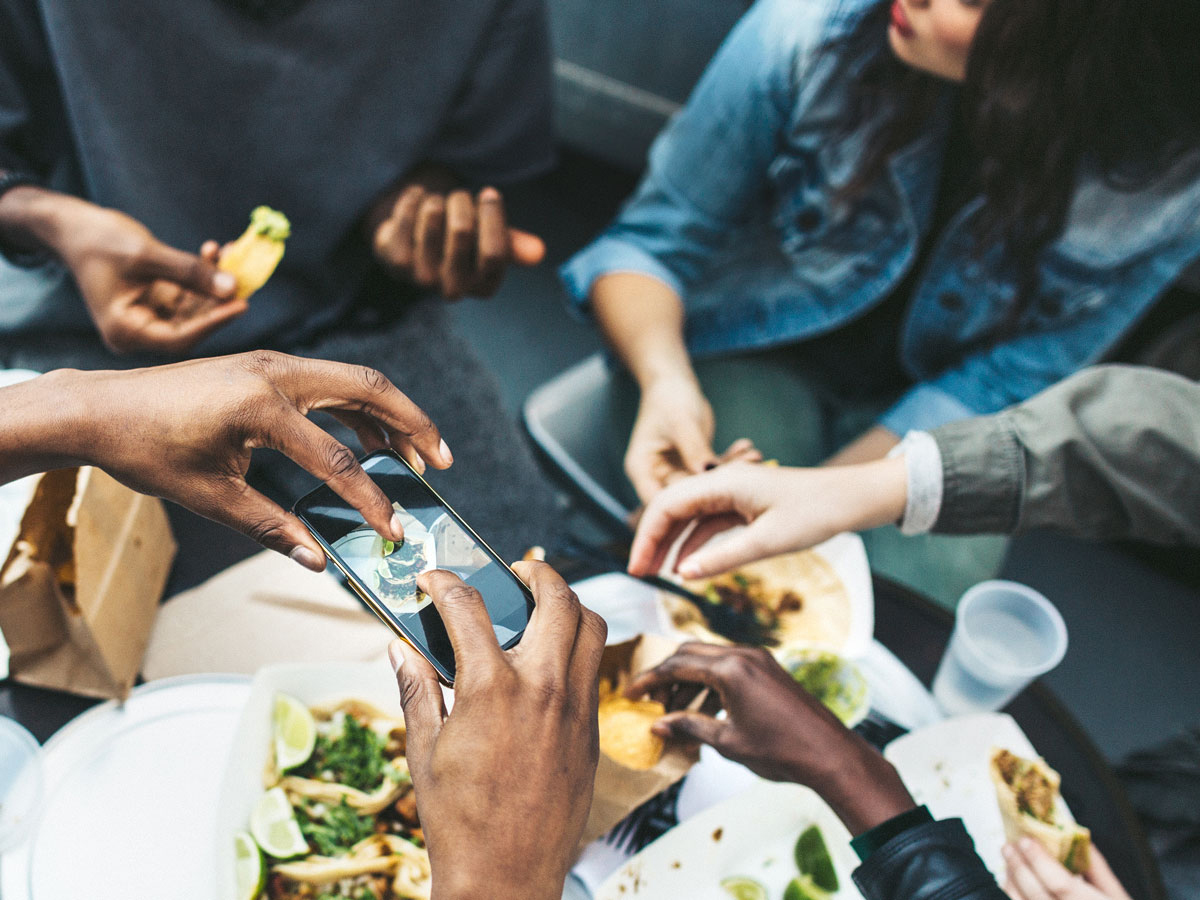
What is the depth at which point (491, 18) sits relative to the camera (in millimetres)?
1602

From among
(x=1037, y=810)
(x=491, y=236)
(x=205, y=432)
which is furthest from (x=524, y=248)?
(x=1037, y=810)

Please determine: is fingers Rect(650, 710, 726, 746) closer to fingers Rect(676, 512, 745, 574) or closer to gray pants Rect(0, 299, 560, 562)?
fingers Rect(676, 512, 745, 574)

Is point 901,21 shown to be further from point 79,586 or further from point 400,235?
point 79,586

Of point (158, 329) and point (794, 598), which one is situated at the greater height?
point (158, 329)

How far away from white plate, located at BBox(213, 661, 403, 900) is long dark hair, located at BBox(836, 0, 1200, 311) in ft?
4.07

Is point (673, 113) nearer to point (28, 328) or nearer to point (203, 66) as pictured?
point (203, 66)

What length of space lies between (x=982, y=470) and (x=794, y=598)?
34cm

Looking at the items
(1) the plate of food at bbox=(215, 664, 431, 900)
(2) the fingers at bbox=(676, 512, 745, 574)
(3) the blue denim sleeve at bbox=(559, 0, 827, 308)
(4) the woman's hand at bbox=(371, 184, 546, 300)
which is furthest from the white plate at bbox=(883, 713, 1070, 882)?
(4) the woman's hand at bbox=(371, 184, 546, 300)

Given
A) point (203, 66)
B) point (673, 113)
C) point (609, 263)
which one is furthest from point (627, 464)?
point (673, 113)

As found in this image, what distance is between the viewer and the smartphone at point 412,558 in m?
0.78

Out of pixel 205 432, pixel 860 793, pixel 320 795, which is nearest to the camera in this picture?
pixel 205 432

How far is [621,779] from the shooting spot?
2.92 ft

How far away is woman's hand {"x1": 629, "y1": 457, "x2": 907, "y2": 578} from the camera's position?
1.09 meters

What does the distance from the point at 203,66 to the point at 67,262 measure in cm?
44
